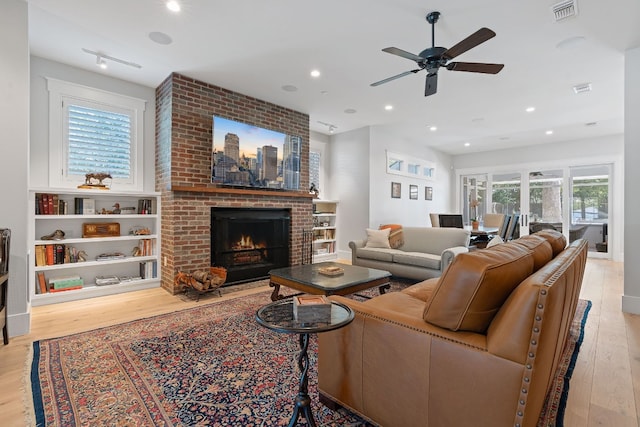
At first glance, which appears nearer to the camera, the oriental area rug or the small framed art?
the oriental area rug

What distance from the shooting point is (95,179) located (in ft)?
12.7

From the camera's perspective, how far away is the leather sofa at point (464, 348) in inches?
40.2

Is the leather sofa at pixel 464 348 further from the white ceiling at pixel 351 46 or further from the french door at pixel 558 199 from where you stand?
the french door at pixel 558 199

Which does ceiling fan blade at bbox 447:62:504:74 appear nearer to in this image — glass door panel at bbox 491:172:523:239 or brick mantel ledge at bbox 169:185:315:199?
brick mantel ledge at bbox 169:185:315:199

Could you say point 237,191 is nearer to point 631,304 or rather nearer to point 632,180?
point 632,180

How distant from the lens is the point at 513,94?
451cm

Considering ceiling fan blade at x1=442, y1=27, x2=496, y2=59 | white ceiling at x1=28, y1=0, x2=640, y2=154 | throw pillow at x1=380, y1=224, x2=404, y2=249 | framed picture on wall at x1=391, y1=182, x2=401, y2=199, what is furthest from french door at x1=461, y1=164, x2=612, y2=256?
ceiling fan blade at x1=442, y1=27, x2=496, y2=59

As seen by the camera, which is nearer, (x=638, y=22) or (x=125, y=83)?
(x=638, y=22)

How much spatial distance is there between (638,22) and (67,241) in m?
6.18

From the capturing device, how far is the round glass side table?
1.29 meters

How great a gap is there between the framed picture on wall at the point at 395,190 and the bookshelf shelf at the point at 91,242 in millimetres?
4558

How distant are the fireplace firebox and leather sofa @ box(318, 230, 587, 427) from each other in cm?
315

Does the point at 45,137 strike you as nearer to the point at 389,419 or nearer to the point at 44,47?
the point at 44,47

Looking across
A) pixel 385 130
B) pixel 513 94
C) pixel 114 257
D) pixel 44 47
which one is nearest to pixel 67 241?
pixel 114 257
